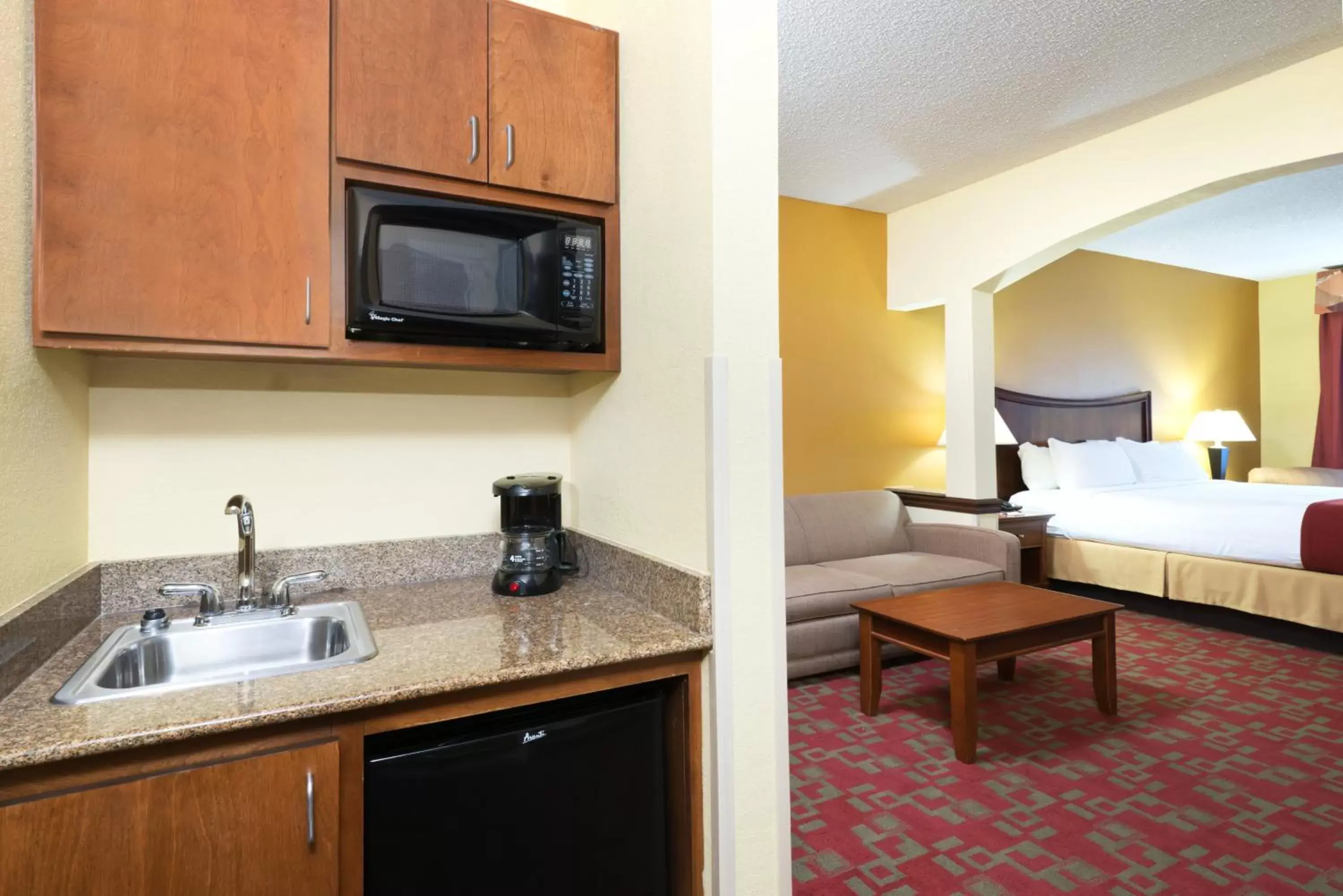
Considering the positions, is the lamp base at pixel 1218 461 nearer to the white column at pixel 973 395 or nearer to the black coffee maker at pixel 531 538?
the white column at pixel 973 395

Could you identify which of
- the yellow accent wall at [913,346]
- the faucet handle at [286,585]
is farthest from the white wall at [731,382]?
the yellow accent wall at [913,346]

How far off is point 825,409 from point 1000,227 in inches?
59.4

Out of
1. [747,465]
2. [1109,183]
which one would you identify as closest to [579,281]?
[747,465]

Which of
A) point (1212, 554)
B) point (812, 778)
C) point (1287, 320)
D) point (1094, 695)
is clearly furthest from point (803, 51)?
point (1287, 320)

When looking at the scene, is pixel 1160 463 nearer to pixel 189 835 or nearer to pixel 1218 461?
pixel 1218 461

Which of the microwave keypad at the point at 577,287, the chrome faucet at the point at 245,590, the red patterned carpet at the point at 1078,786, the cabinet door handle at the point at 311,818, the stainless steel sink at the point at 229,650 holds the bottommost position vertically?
the red patterned carpet at the point at 1078,786

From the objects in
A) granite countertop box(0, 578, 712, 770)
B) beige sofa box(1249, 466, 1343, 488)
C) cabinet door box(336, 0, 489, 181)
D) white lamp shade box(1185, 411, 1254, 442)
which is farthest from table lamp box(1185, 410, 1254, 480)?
cabinet door box(336, 0, 489, 181)

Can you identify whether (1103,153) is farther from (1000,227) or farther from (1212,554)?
(1212,554)

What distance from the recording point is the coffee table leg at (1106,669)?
2.89 m

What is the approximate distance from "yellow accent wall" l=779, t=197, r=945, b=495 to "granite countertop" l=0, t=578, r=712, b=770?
10.2 ft

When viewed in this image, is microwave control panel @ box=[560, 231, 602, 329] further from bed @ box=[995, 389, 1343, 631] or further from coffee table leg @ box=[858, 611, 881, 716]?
bed @ box=[995, 389, 1343, 631]

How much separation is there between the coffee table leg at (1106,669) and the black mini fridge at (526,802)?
89.5 inches

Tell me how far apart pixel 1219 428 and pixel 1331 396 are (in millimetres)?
1184

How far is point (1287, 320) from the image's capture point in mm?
7160
